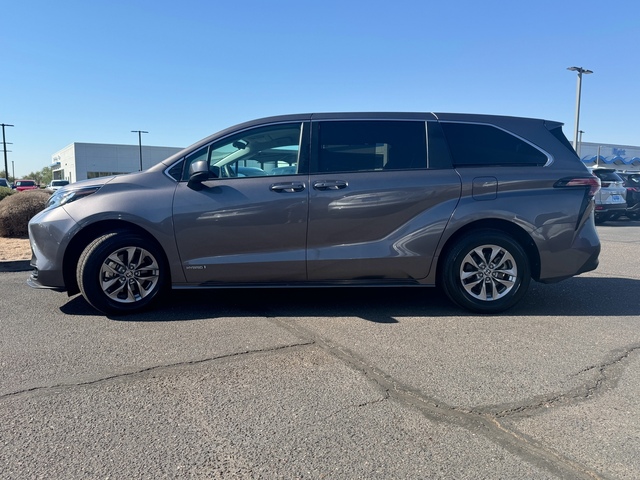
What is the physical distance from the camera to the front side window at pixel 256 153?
15.8 ft

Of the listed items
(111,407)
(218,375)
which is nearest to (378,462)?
(218,375)

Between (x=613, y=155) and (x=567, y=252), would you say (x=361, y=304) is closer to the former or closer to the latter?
(x=567, y=252)

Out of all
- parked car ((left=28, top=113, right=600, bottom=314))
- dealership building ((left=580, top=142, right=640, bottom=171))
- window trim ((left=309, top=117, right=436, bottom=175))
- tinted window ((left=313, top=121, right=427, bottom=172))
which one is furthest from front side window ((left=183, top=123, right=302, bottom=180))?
dealership building ((left=580, top=142, right=640, bottom=171))

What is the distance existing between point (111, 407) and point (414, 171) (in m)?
3.34

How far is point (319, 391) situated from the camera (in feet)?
10.3

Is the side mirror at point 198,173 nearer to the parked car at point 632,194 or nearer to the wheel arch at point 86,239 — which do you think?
the wheel arch at point 86,239

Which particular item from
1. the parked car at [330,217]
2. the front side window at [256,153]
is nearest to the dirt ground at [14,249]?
the parked car at [330,217]

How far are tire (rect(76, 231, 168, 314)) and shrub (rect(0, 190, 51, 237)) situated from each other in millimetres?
7536

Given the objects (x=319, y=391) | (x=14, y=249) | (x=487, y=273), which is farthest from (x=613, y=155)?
(x=319, y=391)

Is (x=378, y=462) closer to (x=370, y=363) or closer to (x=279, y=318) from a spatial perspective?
(x=370, y=363)

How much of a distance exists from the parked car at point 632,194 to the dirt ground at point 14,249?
17.3 metres

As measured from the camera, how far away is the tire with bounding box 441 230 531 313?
15.6 feet

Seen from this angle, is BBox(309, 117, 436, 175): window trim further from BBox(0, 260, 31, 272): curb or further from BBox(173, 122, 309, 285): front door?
BBox(0, 260, 31, 272): curb

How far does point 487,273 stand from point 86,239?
3.93 m
